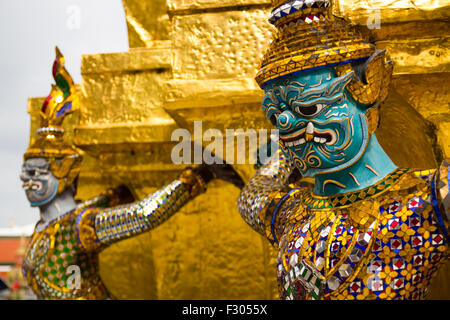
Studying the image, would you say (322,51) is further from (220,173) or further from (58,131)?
(58,131)

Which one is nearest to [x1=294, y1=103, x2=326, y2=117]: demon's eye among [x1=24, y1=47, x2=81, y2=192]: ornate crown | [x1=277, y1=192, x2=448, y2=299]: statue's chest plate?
[x1=277, y1=192, x2=448, y2=299]: statue's chest plate

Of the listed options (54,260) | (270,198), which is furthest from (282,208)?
(54,260)

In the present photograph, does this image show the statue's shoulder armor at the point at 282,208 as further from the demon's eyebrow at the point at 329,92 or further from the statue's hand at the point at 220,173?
the statue's hand at the point at 220,173

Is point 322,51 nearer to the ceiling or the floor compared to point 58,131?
nearer to the ceiling

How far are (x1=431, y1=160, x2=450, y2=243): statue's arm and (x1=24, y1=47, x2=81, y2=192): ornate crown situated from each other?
195 cm

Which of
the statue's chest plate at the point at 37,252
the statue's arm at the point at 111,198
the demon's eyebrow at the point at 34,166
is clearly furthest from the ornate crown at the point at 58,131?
the statue's chest plate at the point at 37,252

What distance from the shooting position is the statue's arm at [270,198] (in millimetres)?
1721

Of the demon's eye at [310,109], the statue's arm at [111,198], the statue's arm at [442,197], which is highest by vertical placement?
the demon's eye at [310,109]

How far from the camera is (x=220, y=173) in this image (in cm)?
262

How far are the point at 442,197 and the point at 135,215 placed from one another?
149 cm

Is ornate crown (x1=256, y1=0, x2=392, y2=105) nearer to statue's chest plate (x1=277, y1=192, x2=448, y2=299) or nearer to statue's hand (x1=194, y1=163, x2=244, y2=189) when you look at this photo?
statue's chest plate (x1=277, y1=192, x2=448, y2=299)

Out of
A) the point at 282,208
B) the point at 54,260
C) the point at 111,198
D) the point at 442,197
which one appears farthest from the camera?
the point at 111,198

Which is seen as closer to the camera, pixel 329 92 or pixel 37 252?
pixel 329 92

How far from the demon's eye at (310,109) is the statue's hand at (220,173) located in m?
1.11
